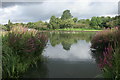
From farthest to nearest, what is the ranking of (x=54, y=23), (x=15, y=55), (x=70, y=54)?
(x=54, y=23), (x=70, y=54), (x=15, y=55)

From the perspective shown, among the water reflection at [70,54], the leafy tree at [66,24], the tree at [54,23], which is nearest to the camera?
the water reflection at [70,54]

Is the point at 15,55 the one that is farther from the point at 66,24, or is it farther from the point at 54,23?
the point at 66,24

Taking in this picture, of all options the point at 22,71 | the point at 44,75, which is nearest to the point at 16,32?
the point at 22,71

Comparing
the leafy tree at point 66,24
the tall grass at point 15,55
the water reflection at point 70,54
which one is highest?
the leafy tree at point 66,24

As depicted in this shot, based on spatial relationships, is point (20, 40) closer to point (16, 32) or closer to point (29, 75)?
point (16, 32)

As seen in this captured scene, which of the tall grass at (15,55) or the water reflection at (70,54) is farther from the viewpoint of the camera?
the water reflection at (70,54)

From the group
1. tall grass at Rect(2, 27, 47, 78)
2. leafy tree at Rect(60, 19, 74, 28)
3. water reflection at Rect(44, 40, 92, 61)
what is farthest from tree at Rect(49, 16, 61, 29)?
tall grass at Rect(2, 27, 47, 78)

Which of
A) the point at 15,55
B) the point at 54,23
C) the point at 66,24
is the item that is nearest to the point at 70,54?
the point at 15,55

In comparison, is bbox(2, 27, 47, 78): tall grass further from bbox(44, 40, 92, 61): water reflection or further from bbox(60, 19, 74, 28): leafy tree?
bbox(60, 19, 74, 28): leafy tree

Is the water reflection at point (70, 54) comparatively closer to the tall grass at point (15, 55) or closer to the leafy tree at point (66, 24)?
the tall grass at point (15, 55)

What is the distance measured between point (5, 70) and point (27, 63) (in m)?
1.23

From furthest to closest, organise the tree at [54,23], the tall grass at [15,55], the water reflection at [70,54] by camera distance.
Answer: the tree at [54,23], the water reflection at [70,54], the tall grass at [15,55]

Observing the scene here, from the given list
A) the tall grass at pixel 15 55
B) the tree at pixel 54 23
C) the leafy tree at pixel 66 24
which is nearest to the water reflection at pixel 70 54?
the tall grass at pixel 15 55

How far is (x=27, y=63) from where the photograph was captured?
225 inches
